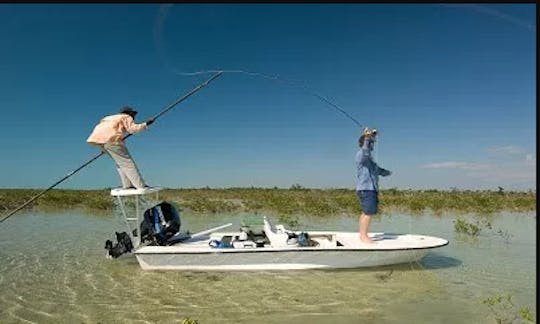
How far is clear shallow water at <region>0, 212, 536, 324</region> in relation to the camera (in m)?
8.06

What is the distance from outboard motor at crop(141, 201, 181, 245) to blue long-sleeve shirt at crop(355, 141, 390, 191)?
4.23 metres

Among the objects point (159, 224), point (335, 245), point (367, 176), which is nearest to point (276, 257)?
point (335, 245)

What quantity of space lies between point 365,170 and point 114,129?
5416 mm

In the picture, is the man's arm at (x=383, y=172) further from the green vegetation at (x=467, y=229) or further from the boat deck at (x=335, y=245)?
the green vegetation at (x=467, y=229)

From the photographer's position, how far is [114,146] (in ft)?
35.0

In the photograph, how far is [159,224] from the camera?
11453 millimetres

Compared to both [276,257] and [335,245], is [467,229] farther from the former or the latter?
[276,257]

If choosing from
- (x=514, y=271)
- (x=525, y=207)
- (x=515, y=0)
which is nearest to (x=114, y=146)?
(x=515, y=0)

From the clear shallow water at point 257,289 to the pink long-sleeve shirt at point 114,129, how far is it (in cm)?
286

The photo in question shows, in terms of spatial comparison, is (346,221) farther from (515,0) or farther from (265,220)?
(515,0)

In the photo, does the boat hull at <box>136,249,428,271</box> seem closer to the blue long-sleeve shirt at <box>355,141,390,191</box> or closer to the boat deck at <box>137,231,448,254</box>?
the boat deck at <box>137,231,448,254</box>

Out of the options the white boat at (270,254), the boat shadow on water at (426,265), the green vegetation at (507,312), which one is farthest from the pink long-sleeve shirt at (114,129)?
the green vegetation at (507,312)

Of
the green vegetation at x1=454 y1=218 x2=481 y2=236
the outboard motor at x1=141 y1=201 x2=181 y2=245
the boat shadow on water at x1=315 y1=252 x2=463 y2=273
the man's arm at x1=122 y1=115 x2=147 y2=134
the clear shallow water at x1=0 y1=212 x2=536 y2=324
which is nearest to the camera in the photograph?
the clear shallow water at x1=0 y1=212 x2=536 y2=324

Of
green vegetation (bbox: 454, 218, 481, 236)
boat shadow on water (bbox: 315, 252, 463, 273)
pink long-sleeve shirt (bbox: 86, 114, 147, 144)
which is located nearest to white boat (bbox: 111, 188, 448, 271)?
boat shadow on water (bbox: 315, 252, 463, 273)
